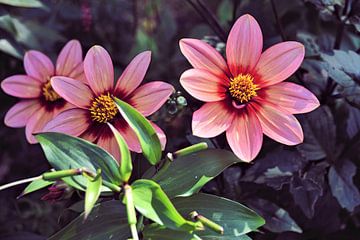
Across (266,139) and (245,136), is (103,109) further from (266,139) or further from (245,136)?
(266,139)

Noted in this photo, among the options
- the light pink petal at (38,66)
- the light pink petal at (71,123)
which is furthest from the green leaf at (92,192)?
the light pink petal at (38,66)

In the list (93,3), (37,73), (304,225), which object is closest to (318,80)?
(304,225)

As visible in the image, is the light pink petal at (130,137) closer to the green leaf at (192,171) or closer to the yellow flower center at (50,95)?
the green leaf at (192,171)

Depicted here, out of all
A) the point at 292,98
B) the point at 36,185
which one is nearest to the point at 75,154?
the point at 36,185

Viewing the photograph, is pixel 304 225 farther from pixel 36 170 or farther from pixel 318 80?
pixel 36 170

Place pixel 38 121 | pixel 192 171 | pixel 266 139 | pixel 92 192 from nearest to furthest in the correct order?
pixel 92 192
pixel 192 171
pixel 38 121
pixel 266 139

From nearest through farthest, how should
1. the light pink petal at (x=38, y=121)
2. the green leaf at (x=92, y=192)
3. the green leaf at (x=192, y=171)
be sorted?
the green leaf at (x=92, y=192), the green leaf at (x=192, y=171), the light pink petal at (x=38, y=121)
